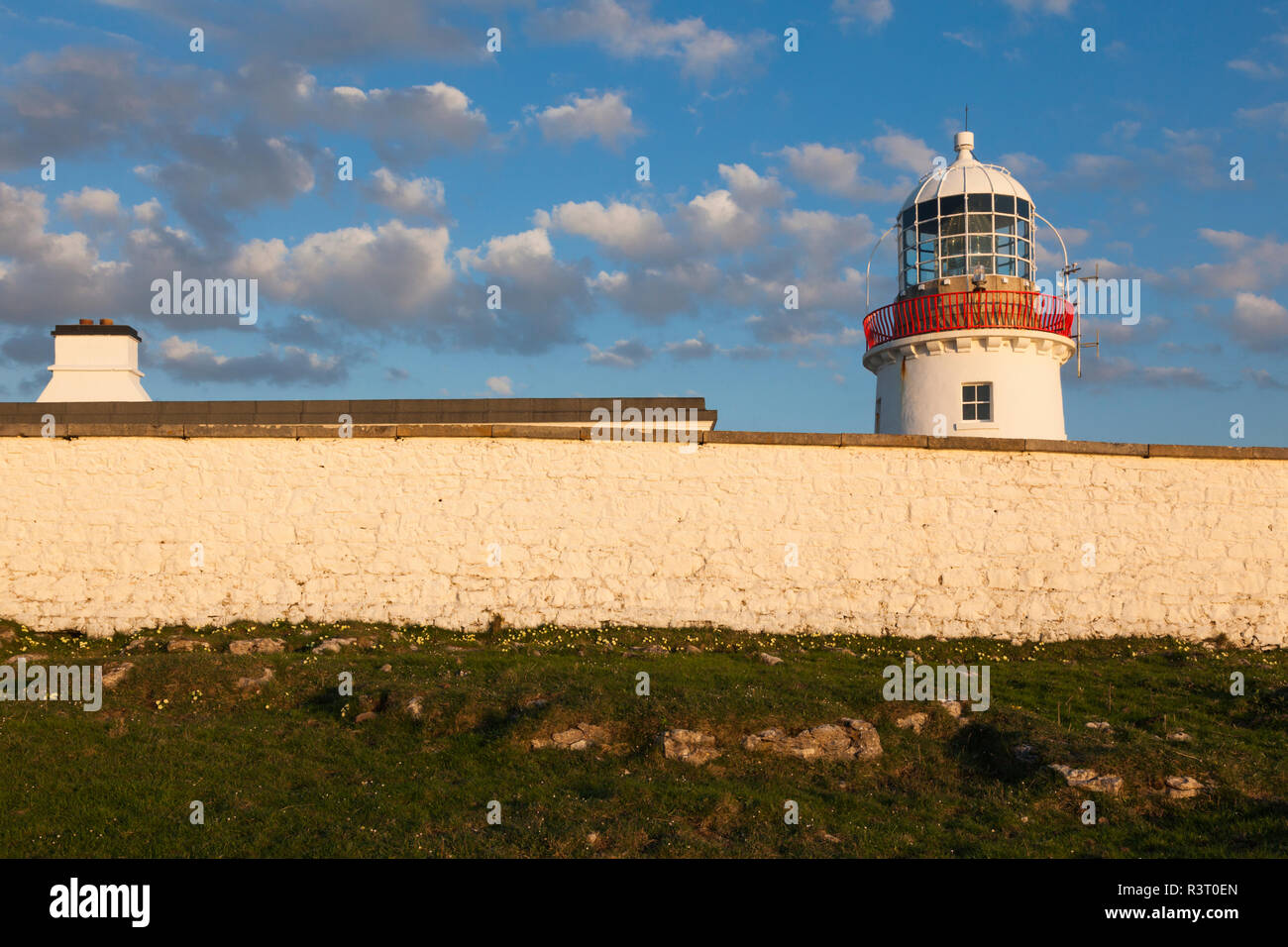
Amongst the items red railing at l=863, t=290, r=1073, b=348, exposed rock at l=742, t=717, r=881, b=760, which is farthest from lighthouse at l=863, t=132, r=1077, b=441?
exposed rock at l=742, t=717, r=881, b=760

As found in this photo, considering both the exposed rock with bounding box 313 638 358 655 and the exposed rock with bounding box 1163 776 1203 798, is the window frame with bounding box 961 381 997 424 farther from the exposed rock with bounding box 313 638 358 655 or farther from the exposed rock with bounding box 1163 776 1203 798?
the exposed rock with bounding box 313 638 358 655

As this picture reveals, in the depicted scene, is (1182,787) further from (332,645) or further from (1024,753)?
(332,645)

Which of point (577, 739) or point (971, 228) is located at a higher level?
point (971, 228)

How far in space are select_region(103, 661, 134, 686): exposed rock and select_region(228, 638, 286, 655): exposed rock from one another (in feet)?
4.77

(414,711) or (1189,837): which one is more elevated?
(414,711)

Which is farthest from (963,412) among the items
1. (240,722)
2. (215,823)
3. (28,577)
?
(28,577)

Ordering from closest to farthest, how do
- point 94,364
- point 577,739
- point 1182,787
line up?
point 1182,787 → point 577,739 → point 94,364

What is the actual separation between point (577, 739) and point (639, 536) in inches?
201

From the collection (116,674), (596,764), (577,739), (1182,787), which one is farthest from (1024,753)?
(116,674)

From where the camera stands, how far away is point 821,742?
8.79 metres

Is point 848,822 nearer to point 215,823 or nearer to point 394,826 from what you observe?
point 394,826

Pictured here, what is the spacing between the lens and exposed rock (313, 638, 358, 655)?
466 inches

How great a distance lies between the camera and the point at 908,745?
29.5 ft
